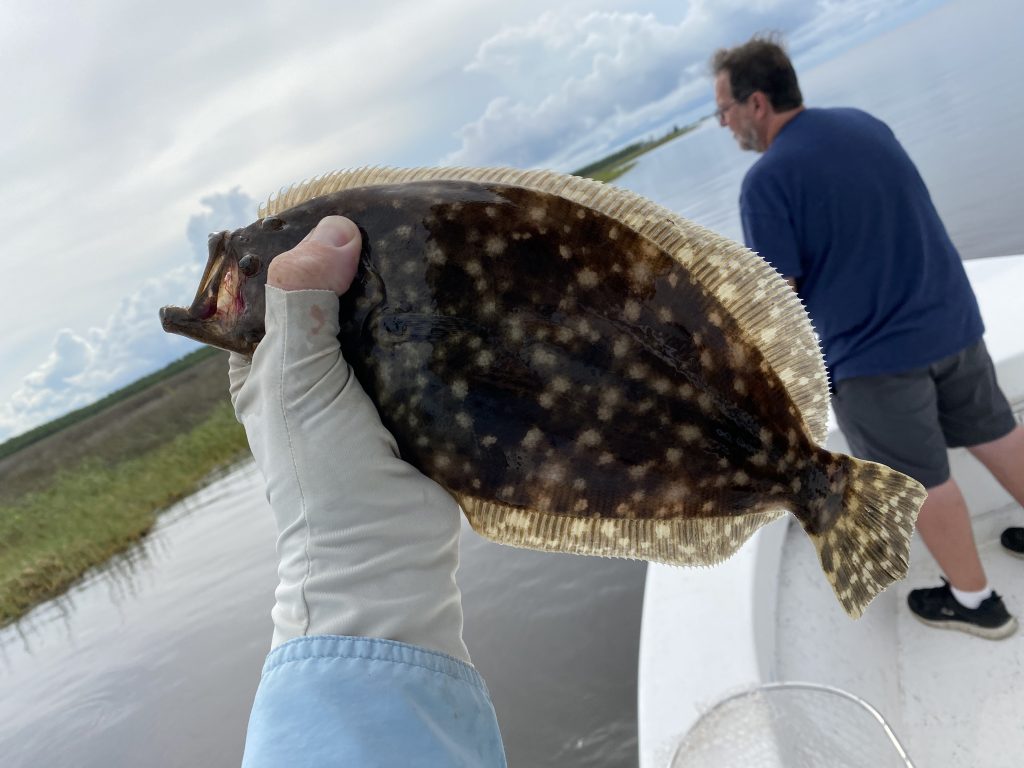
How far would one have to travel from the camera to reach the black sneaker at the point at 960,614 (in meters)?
3.46

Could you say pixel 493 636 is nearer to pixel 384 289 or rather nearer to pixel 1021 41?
pixel 384 289

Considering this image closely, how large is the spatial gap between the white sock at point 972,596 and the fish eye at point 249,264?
3738 millimetres

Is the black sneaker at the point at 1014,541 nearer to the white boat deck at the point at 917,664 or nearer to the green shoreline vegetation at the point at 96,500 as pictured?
the white boat deck at the point at 917,664

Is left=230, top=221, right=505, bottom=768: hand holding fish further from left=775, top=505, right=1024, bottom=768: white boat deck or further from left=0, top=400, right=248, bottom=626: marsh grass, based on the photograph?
left=0, top=400, right=248, bottom=626: marsh grass

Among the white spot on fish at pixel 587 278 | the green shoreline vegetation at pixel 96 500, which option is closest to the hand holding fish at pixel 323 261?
the white spot on fish at pixel 587 278

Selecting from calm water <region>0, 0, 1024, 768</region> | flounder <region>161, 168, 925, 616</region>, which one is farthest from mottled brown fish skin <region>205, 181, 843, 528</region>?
calm water <region>0, 0, 1024, 768</region>

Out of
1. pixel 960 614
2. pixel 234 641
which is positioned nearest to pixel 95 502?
pixel 234 641

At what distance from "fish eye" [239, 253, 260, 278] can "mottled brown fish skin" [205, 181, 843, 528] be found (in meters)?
0.29

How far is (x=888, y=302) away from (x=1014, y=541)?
1.81 metres

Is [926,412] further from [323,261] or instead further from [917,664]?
[323,261]

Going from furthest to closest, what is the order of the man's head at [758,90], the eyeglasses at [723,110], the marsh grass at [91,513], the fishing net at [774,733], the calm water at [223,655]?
the marsh grass at [91,513] < the calm water at [223,655] < the eyeglasses at [723,110] < the man's head at [758,90] < the fishing net at [774,733]

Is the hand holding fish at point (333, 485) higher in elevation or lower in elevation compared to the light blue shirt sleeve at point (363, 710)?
higher

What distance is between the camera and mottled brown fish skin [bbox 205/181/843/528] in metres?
1.54

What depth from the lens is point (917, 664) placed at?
3584mm
